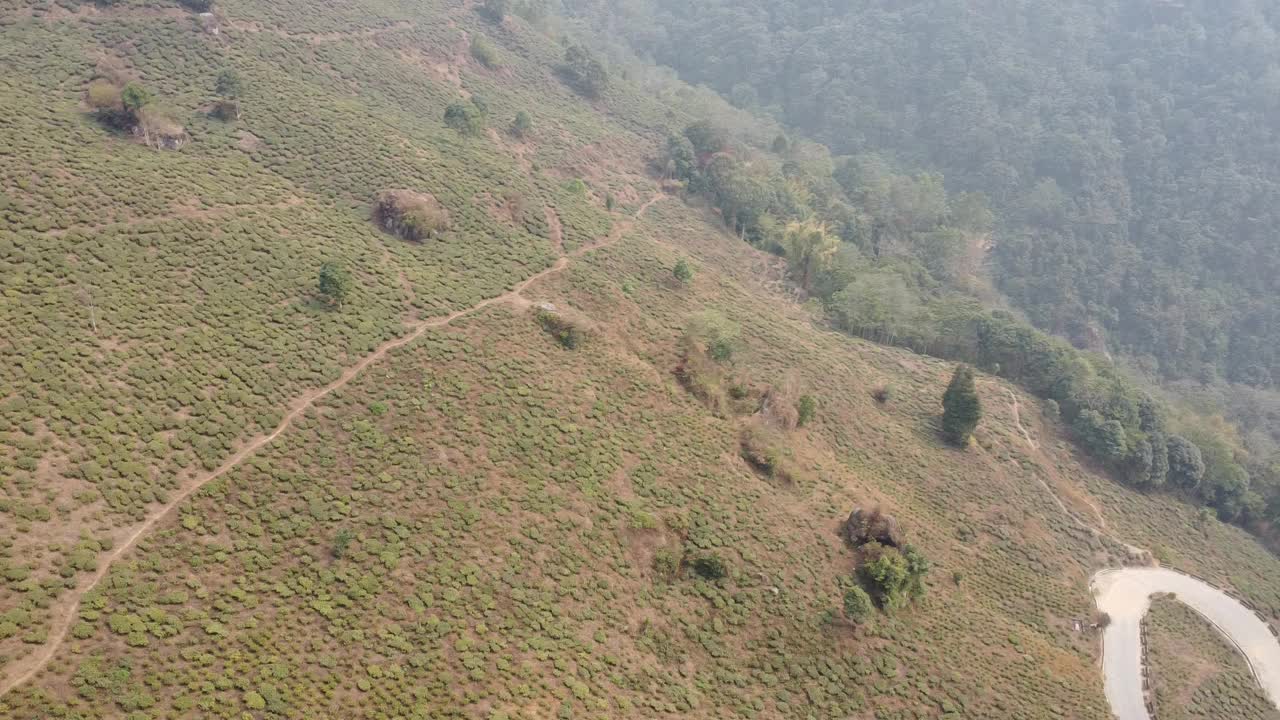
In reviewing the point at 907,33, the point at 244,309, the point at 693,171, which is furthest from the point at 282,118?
the point at 907,33

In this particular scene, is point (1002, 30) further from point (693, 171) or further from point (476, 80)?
point (476, 80)

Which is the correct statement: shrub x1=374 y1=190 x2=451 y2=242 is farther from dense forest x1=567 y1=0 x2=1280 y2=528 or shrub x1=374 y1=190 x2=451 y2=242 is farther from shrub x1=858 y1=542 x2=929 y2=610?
shrub x1=858 y1=542 x2=929 y2=610

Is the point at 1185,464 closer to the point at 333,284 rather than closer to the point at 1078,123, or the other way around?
the point at 333,284

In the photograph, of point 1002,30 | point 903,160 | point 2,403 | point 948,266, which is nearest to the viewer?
point 2,403

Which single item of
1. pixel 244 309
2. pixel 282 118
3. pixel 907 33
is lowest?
pixel 244 309

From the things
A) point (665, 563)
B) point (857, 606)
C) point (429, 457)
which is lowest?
point (429, 457)

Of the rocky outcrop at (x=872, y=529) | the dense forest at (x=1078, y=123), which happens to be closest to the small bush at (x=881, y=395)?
the rocky outcrop at (x=872, y=529)

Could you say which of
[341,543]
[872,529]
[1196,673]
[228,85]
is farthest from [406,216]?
[1196,673]
